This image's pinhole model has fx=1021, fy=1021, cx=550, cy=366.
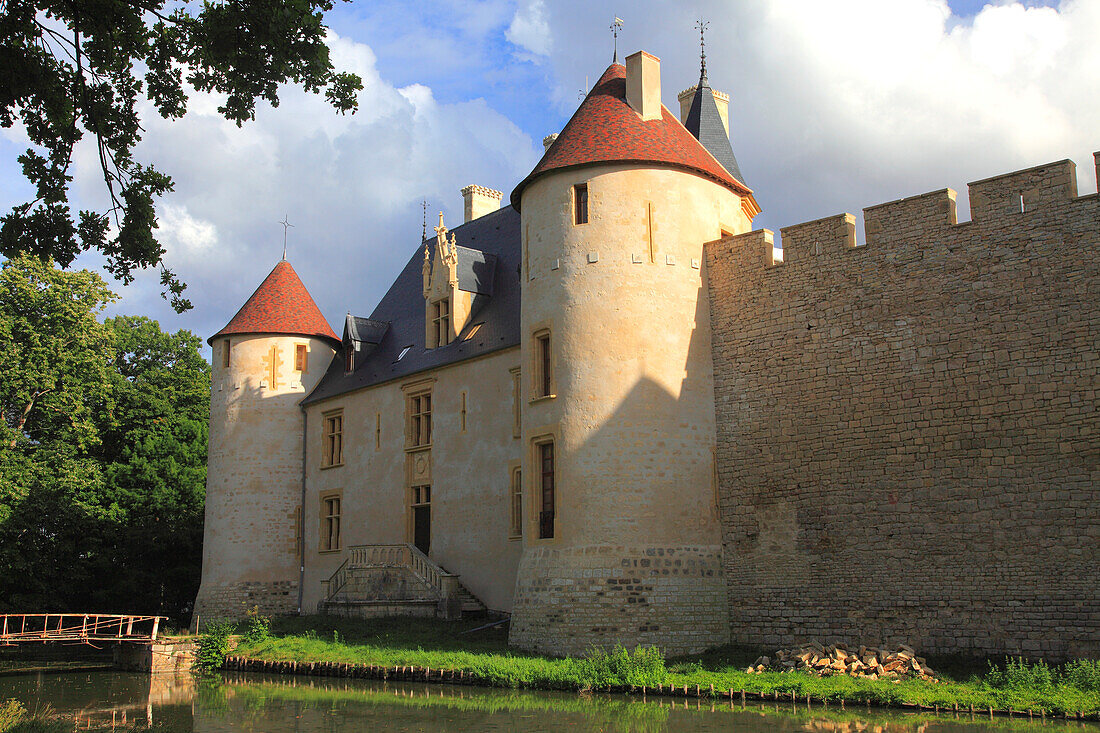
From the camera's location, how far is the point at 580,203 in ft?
71.8

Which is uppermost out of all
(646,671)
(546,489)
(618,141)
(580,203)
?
(618,141)

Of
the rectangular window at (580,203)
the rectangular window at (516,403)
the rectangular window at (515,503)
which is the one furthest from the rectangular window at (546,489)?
the rectangular window at (580,203)

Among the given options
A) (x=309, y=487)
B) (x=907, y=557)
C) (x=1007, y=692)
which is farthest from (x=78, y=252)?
(x=309, y=487)

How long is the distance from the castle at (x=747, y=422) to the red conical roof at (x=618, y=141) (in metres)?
0.08

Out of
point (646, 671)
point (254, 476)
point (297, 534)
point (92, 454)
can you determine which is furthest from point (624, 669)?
point (92, 454)

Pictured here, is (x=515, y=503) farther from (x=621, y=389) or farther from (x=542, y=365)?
(x=621, y=389)

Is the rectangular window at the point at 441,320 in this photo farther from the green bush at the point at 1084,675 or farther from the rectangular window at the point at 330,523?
the green bush at the point at 1084,675

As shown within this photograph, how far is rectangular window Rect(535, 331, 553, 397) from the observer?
2173 cm

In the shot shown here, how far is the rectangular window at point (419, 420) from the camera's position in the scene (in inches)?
1108

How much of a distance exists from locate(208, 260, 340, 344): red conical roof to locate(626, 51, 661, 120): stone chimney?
596 inches

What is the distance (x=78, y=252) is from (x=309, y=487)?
2310cm

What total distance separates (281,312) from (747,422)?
60.9ft

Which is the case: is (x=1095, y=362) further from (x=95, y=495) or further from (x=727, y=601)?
(x=95, y=495)

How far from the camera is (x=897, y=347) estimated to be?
1847 centimetres
